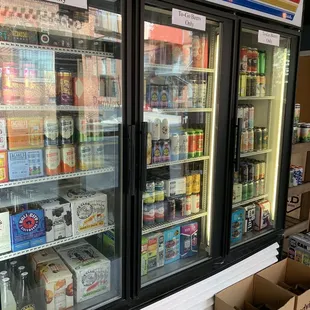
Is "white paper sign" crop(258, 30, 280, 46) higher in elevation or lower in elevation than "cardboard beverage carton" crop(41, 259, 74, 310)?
higher

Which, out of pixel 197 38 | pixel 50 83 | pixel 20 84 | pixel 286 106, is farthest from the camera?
pixel 286 106

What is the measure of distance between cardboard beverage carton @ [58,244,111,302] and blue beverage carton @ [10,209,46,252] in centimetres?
29

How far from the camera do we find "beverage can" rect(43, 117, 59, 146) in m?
1.70

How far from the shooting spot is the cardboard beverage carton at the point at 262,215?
9.04 feet

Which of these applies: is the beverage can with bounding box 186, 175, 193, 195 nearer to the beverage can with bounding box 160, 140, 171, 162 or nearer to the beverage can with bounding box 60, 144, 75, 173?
the beverage can with bounding box 160, 140, 171, 162

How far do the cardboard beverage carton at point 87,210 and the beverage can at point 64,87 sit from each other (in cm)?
55

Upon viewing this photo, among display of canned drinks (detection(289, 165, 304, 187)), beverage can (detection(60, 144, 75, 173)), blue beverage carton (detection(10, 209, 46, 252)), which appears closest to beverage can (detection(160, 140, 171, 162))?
beverage can (detection(60, 144, 75, 173))

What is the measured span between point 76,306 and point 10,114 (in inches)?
43.3

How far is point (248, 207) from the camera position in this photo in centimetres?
274

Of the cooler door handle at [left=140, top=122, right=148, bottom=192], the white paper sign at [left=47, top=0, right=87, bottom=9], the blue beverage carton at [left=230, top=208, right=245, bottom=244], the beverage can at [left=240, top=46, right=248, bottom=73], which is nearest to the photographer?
Result: the white paper sign at [left=47, top=0, right=87, bottom=9]

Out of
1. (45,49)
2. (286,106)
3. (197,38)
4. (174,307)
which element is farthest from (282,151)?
(45,49)

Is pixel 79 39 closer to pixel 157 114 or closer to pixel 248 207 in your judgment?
pixel 157 114

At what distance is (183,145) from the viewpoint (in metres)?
2.22

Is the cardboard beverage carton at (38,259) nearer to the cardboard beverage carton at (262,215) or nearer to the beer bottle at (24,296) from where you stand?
the beer bottle at (24,296)
